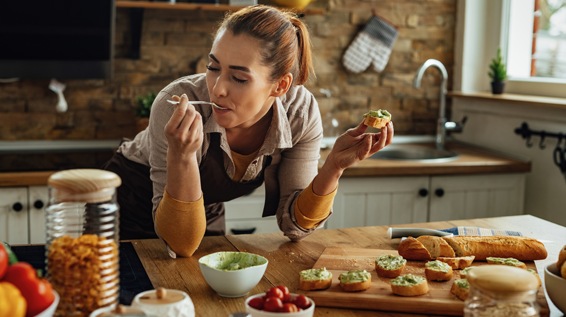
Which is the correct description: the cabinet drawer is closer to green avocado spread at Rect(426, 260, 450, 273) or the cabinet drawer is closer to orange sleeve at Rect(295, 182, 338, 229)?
orange sleeve at Rect(295, 182, 338, 229)

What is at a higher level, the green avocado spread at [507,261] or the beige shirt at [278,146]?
the beige shirt at [278,146]

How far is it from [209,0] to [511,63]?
1738 millimetres

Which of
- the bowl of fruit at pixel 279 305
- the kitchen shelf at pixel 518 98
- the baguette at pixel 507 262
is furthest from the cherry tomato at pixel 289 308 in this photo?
the kitchen shelf at pixel 518 98

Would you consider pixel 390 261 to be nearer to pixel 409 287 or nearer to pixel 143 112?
pixel 409 287

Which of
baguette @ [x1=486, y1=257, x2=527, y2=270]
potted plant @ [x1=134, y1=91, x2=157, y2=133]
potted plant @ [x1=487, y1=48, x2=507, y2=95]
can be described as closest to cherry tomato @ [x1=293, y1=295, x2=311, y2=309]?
baguette @ [x1=486, y1=257, x2=527, y2=270]

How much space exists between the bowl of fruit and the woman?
44cm

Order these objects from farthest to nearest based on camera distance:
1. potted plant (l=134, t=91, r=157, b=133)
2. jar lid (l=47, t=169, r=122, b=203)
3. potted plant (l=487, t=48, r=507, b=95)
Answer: potted plant (l=487, t=48, r=507, b=95)
potted plant (l=134, t=91, r=157, b=133)
jar lid (l=47, t=169, r=122, b=203)

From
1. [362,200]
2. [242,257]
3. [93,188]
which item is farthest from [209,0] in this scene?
[93,188]

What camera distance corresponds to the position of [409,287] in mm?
1093

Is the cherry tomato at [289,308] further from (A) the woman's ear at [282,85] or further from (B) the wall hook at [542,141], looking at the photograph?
(B) the wall hook at [542,141]

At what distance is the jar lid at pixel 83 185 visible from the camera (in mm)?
852

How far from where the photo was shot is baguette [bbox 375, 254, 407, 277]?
119cm

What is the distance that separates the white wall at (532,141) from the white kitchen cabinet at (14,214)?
7.85 feet

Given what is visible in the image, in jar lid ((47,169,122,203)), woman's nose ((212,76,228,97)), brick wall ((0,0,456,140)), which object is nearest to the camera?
jar lid ((47,169,122,203))
